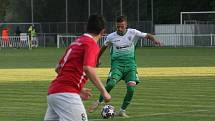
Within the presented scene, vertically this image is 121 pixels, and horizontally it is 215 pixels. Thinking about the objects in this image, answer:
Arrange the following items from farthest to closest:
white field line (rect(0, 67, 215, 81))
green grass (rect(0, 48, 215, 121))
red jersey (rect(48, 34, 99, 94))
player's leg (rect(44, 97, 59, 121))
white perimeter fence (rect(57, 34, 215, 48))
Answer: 1. white perimeter fence (rect(57, 34, 215, 48))
2. white field line (rect(0, 67, 215, 81))
3. green grass (rect(0, 48, 215, 121))
4. player's leg (rect(44, 97, 59, 121))
5. red jersey (rect(48, 34, 99, 94))

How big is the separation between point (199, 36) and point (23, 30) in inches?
655

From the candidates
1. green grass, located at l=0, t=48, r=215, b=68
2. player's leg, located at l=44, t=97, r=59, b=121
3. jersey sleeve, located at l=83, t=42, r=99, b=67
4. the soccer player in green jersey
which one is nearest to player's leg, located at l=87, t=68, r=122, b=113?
the soccer player in green jersey

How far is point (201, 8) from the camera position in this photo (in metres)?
75.8

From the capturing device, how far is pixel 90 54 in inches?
376

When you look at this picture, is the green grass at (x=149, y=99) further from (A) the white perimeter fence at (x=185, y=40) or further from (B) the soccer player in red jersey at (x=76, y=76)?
(A) the white perimeter fence at (x=185, y=40)

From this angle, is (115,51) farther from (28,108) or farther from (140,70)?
(140,70)

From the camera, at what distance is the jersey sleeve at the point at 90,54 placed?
9.51 m

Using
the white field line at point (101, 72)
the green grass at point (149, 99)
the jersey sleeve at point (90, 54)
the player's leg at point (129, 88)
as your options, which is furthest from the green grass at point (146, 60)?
the jersey sleeve at point (90, 54)

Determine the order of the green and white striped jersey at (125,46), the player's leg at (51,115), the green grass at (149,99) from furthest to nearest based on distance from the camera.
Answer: the green and white striped jersey at (125,46), the green grass at (149,99), the player's leg at (51,115)

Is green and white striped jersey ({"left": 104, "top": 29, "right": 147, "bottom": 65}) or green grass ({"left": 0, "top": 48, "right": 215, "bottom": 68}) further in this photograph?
green grass ({"left": 0, "top": 48, "right": 215, "bottom": 68})

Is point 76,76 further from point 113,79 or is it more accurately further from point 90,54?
point 113,79

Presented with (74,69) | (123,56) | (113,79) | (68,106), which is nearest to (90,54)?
(74,69)

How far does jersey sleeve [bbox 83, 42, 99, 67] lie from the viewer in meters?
9.51

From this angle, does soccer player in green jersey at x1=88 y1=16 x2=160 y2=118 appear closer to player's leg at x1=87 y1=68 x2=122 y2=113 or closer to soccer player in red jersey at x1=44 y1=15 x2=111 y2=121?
player's leg at x1=87 y1=68 x2=122 y2=113
